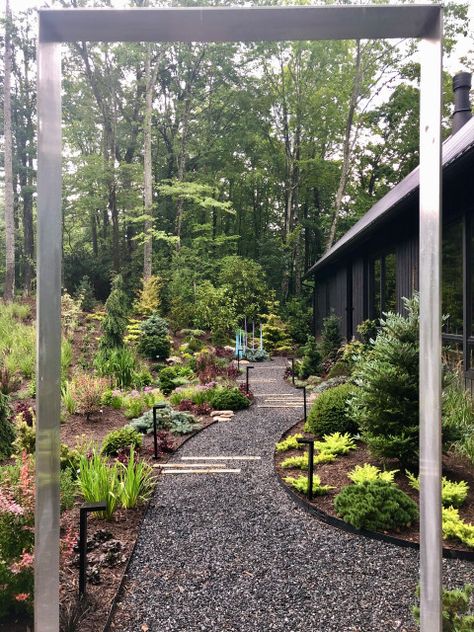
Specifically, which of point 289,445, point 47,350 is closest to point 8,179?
point 289,445

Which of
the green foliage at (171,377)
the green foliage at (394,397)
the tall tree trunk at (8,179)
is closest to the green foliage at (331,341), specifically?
the green foliage at (171,377)

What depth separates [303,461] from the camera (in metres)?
4.46

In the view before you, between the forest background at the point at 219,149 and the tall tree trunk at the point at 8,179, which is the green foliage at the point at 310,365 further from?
the tall tree trunk at the point at 8,179

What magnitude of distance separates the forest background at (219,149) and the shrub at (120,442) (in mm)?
10460

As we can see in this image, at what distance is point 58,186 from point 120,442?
12.4ft

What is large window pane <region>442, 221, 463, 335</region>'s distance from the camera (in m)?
5.96

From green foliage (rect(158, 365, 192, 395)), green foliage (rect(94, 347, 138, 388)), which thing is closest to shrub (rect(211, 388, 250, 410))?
green foliage (rect(158, 365, 192, 395))

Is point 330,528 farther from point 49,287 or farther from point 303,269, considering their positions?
point 303,269

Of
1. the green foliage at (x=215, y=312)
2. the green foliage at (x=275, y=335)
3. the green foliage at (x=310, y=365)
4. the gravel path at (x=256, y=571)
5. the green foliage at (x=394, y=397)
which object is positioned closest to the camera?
the gravel path at (x=256, y=571)

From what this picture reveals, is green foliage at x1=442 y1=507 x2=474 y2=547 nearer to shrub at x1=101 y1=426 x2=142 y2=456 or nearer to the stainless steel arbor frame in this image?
the stainless steel arbor frame

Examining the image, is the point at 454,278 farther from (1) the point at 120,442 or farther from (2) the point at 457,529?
(1) the point at 120,442

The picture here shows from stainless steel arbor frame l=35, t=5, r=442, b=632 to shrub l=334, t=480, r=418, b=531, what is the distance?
1526 millimetres

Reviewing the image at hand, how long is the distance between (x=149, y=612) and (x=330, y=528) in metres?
1.51

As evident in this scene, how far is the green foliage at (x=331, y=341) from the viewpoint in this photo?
1209cm
